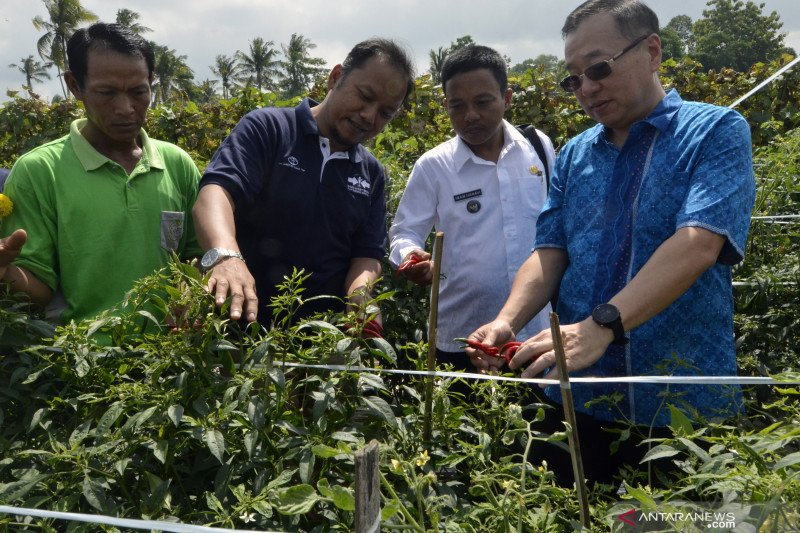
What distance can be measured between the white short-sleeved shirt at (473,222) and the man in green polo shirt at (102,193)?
822 mm

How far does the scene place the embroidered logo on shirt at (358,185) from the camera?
8.45 ft

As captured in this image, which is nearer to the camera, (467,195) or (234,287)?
(234,287)

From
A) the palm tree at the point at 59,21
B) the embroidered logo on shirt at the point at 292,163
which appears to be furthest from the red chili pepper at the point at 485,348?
the palm tree at the point at 59,21

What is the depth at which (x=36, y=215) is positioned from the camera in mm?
2223

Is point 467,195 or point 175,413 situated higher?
point 467,195

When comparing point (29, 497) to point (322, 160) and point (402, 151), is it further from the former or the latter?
point (402, 151)

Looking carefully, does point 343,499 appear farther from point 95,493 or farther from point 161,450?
point 95,493

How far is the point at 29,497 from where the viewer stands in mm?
1439

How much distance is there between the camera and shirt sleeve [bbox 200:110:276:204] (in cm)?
226

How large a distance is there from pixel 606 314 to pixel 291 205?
1127 millimetres

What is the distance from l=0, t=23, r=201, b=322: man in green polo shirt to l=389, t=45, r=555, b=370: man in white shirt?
2.72 ft

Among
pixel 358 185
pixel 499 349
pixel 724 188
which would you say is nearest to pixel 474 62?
pixel 358 185

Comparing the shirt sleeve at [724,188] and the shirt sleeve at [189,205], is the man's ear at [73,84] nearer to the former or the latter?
the shirt sleeve at [189,205]

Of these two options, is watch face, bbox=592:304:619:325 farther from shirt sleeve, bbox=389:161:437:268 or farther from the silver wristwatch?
shirt sleeve, bbox=389:161:437:268
